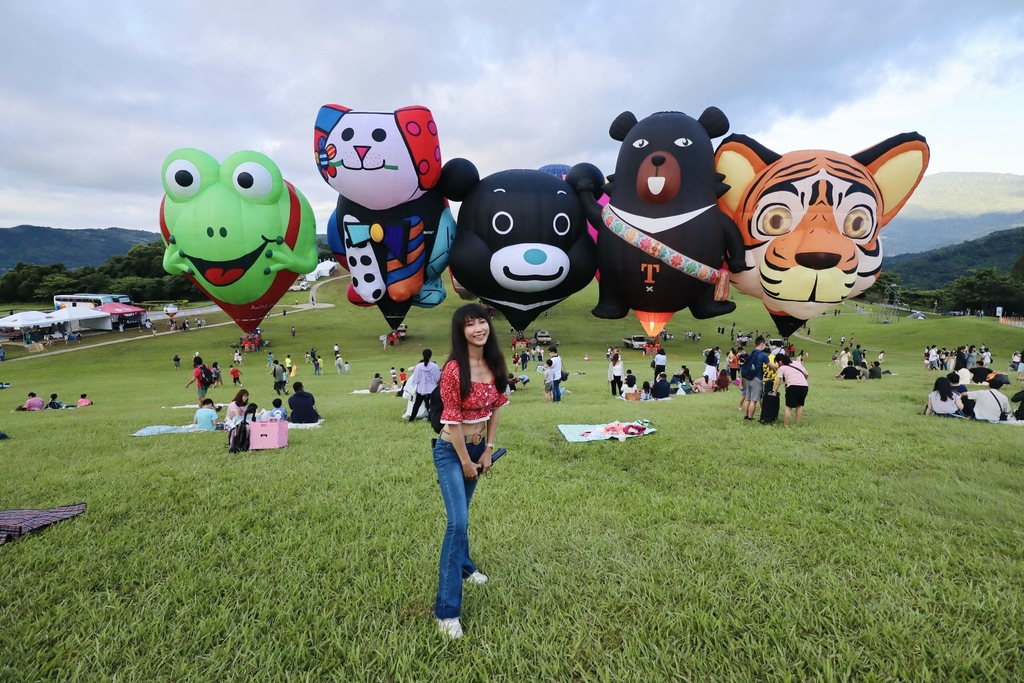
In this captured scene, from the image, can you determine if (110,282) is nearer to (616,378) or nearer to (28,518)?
(616,378)

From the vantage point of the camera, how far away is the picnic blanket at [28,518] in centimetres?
353

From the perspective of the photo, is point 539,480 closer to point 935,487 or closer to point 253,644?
point 253,644

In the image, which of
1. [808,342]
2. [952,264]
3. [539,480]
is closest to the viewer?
[539,480]

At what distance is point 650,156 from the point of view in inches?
303

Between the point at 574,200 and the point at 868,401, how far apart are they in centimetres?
693

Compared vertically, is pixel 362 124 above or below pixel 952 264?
below

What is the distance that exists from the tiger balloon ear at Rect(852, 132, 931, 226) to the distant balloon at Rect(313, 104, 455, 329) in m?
7.01

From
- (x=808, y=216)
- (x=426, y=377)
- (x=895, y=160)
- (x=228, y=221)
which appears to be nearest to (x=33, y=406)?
(x=228, y=221)

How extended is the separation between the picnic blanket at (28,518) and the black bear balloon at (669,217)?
7.40 m

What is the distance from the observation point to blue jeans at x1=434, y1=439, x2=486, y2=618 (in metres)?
2.64

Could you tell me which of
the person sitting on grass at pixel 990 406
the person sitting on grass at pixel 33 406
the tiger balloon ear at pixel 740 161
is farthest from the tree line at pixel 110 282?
the person sitting on grass at pixel 990 406

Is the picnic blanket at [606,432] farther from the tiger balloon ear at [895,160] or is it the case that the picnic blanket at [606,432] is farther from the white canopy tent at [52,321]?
the white canopy tent at [52,321]

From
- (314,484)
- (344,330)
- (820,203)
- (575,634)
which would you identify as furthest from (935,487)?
(344,330)

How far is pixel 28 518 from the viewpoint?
149 inches
